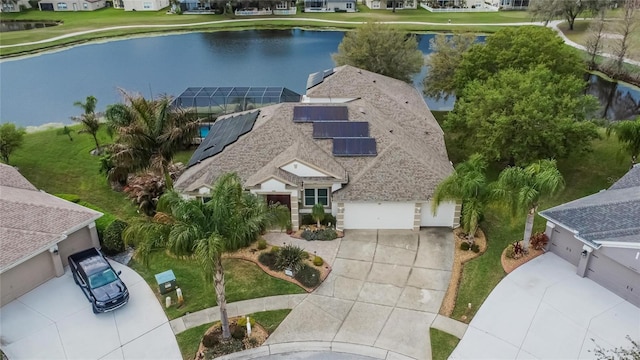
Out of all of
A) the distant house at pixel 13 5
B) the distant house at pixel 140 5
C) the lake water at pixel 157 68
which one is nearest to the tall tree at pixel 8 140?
the lake water at pixel 157 68

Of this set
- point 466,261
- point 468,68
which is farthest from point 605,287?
point 468,68

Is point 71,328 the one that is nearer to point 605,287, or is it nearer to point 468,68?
point 605,287

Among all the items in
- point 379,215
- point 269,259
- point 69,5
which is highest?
point 69,5

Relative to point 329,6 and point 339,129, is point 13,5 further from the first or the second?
point 339,129

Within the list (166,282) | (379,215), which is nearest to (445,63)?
(379,215)

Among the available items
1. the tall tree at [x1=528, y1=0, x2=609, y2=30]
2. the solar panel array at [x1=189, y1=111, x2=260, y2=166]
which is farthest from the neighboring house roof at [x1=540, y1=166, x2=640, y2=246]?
the tall tree at [x1=528, y1=0, x2=609, y2=30]

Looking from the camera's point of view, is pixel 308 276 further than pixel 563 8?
No

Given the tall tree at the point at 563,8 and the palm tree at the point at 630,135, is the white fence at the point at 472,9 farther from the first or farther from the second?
the palm tree at the point at 630,135
